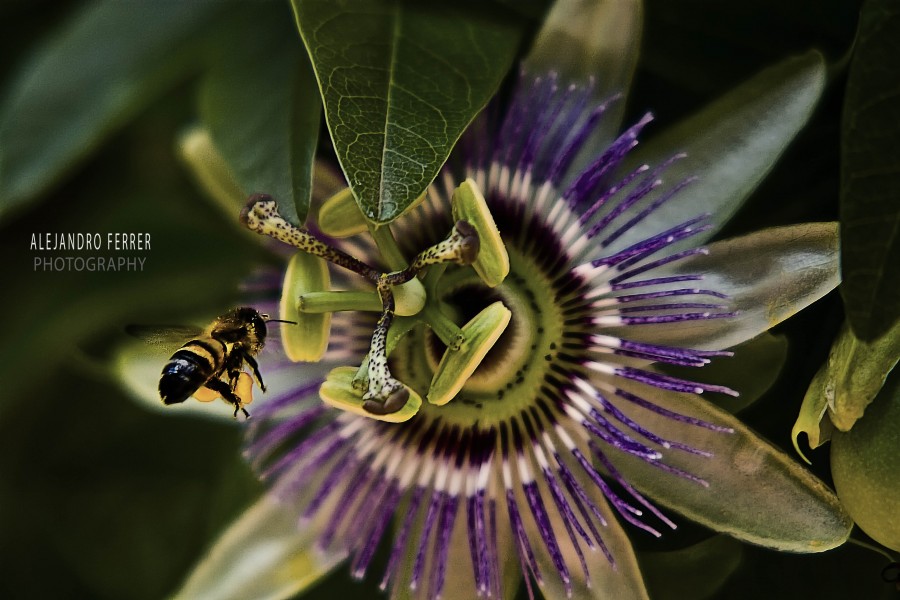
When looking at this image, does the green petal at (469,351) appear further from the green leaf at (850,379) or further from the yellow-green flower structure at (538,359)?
the green leaf at (850,379)

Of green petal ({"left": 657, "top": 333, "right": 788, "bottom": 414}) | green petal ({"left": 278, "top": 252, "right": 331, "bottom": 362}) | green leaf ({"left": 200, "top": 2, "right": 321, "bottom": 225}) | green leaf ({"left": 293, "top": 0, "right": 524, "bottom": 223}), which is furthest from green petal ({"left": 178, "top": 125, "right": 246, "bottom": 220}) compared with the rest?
green petal ({"left": 657, "top": 333, "right": 788, "bottom": 414})

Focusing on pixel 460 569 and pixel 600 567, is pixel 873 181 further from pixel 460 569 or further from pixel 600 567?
pixel 460 569

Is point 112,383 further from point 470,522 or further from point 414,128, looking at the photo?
point 414,128

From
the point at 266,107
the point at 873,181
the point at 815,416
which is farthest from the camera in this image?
the point at 266,107

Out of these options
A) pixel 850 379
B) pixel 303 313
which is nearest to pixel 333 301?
pixel 303 313

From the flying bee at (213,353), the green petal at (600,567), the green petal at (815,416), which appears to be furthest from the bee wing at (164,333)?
the green petal at (815,416)

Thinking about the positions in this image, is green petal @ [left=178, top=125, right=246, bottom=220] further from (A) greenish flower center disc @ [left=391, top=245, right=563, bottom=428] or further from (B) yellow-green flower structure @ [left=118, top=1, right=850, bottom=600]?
(A) greenish flower center disc @ [left=391, top=245, right=563, bottom=428]
